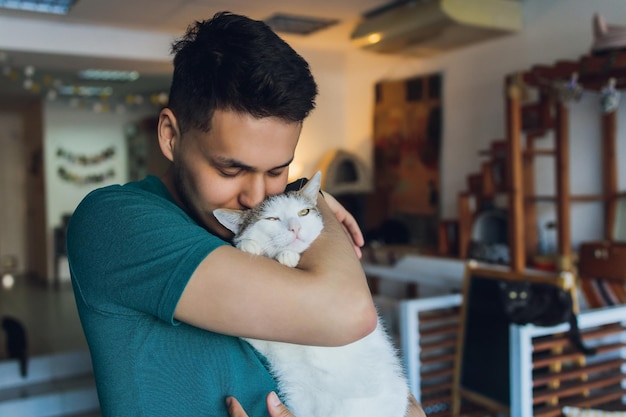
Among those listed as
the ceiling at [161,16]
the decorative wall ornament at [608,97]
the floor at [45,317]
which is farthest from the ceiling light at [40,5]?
the decorative wall ornament at [608,97]

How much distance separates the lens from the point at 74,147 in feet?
30.7

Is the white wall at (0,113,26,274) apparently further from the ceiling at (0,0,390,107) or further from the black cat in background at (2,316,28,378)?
the black cat in background at (2,316,28,378)

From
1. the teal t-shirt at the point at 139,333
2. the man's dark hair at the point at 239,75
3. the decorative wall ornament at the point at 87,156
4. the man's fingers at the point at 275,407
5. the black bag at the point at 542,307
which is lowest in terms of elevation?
the black bag at the point at 542,307

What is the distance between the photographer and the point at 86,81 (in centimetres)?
756

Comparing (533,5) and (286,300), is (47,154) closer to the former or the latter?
(533,5)

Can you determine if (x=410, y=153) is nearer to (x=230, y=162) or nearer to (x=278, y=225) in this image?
(x=278, y=225)

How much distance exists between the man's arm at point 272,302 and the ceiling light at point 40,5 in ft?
13.4

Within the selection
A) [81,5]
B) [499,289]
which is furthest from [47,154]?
[499,289]

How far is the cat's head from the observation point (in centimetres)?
100

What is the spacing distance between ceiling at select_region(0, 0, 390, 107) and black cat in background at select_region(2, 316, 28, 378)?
2.13 metres

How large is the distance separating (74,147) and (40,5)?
5298 millimetres

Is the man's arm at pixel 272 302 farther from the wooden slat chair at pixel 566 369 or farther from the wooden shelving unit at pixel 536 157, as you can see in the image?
the wooden shelving unit at pixel 536 157

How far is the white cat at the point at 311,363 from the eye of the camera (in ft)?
3.14

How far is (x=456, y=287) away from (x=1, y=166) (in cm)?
916
